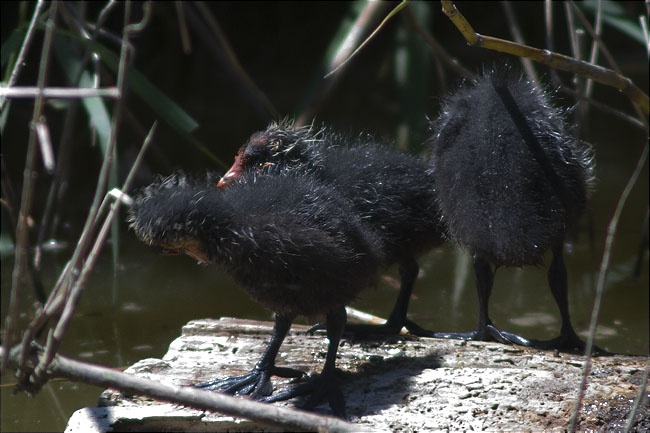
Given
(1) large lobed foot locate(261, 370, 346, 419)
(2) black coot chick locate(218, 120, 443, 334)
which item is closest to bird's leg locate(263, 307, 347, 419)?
(1) large lobed foot locate(261, 370, 346, 419)

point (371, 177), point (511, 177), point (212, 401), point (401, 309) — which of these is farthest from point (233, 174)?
point (212, 401)

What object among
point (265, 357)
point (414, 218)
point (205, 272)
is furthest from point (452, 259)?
point (265, 357)

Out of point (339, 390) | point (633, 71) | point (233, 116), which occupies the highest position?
point (633, 71)

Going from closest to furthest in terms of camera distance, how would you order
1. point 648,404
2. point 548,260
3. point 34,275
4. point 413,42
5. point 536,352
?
1. point 648,404
2. point 536,352
3. point 34,275
4. point 413,42
5. point 548,260

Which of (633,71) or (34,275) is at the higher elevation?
(633,71)

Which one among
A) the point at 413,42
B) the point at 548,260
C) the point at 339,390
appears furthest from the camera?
the point at 548,260

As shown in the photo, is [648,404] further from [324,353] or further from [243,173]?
[243,173]

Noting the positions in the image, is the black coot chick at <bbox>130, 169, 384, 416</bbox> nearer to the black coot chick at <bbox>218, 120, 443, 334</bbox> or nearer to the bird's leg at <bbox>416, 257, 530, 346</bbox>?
the black coot chick at <bbox>218, 120, 443, 334</bbox>
